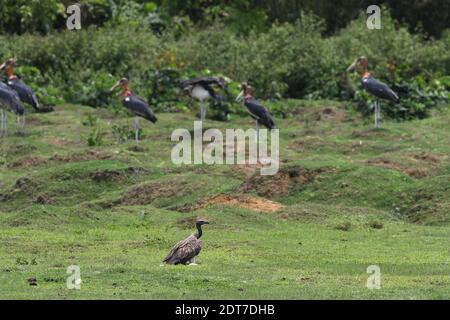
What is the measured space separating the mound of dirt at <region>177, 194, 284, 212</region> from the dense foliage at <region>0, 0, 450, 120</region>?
10254 millimetres

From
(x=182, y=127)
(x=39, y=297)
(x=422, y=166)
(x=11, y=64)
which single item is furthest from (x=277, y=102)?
(x=39, y=297)

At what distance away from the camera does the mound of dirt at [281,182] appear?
24.7m

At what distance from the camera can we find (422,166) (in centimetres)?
2600

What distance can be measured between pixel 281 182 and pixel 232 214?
Result: 8.50ft

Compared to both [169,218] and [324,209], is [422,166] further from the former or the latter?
[169,218]

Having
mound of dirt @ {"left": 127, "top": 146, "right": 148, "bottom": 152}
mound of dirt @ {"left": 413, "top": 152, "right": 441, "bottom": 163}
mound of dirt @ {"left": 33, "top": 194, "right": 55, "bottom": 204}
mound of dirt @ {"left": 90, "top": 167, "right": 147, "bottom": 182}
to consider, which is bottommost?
mound of dirt @ {"left": 33, "top": 194, "right": 55, "bottom": 204}

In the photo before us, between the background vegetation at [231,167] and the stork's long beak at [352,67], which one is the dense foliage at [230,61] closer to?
the background vegetation at [231,167]

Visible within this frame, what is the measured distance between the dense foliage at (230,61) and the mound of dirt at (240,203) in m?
10.3

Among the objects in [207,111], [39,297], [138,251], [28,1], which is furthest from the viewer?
[28,1]

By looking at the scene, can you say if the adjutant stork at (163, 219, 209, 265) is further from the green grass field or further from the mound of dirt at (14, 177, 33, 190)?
the mound of dirt at (14, 177, 33, 190)

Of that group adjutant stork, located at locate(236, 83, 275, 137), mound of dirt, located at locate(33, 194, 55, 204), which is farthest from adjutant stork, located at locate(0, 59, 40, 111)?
mound of dirt, located at locate(33, 194, 55, 204)

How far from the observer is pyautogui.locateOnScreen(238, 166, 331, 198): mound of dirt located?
24.7 m

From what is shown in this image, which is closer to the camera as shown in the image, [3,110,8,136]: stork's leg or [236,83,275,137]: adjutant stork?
[236,83,275,137]: adjutant stork

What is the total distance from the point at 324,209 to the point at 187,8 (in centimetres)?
2334
